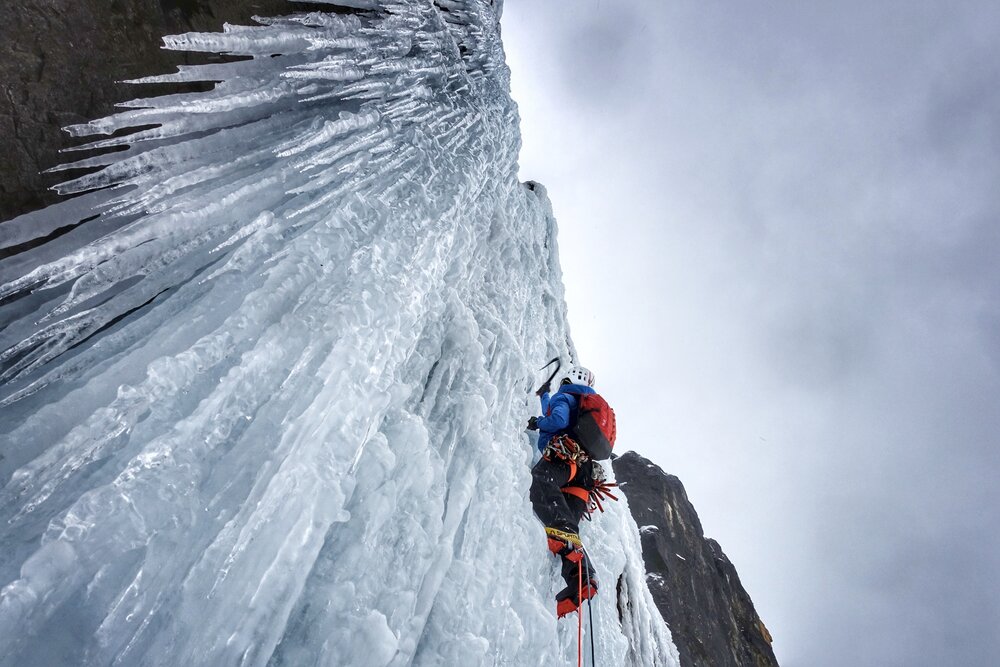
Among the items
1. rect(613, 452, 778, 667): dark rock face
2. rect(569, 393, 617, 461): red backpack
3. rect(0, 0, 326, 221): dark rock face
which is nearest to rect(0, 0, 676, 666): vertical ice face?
rect(0, 0, 326, 221): dark rock face

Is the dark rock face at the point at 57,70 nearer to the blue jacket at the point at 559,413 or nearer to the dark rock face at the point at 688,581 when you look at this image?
the blue jacket at the point at 559,413

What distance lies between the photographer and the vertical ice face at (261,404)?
1613mm

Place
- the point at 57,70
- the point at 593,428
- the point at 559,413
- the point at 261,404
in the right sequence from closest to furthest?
the point at 261,404, the point at 57,70, the point at 593,428, the point at 559,413

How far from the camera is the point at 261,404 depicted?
225 cm

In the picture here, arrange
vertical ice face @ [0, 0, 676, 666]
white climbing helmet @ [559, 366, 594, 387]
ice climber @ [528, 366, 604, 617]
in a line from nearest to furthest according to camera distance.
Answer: vertical ice face @ [0, 0, 676, 666]
ice climber @ [528, 366, 604, 617]
white climbing helmet @ [559, 366, 594, 387]

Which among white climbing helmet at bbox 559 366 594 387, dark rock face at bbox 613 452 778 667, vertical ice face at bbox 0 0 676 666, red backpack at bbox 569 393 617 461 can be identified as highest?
dark rock face at bbox 613 452 778 667

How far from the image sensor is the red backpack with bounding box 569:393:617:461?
407 centimetres

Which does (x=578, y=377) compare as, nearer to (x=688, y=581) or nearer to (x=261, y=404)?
(x=261, y=404)

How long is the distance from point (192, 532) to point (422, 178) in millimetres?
3391

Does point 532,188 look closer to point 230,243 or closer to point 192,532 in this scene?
point 230,243

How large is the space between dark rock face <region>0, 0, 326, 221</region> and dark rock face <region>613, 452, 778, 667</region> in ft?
46.5

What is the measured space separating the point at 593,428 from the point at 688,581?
12987 mm

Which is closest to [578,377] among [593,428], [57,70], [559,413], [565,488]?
[559,413]

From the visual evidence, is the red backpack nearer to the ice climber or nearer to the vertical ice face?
the ice climber
